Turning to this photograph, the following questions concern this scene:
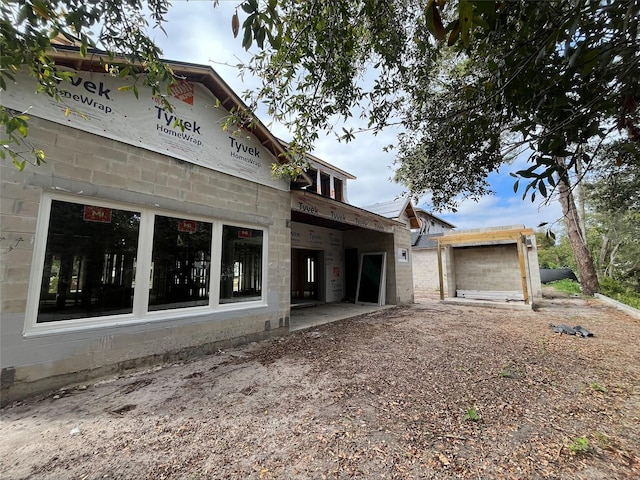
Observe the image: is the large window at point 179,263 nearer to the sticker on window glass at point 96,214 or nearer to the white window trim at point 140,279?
the white window trim at point 140,279

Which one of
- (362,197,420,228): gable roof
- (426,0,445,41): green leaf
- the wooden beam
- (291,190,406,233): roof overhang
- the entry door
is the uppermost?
(362,197,420,228): gable roof

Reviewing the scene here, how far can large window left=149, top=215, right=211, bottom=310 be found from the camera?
4.16 meters

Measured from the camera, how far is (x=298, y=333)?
607 cm

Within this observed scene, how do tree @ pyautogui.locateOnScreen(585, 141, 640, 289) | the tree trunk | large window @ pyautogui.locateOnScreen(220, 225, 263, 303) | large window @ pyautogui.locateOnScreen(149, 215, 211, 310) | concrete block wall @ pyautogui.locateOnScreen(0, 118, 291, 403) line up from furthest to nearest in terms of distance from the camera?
the tree trunk < tree @ pyautogui.locateOnScreen(585, 141, 640, 289) < large window @ pyautogui.locateOnScreen(220, 225, 263, 303) < large window @ pyautogui.locateOnScreen(149, 215, 211, 310) < concrete block wall @ pyautogui.locateOnScreen(0, 118, 291, 403)

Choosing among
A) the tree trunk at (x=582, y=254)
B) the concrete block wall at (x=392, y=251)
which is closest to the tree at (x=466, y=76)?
the concrete block wall at (x=392, y=251)

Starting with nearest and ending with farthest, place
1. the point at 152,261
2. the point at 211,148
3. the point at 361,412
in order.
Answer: the point at 361,412
the point at 152,261
the point at 211,148

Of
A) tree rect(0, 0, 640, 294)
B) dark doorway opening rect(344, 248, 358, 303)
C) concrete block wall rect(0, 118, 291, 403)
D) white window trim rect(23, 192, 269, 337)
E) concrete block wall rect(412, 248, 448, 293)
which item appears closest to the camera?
tree rect(0, 0, 640, 294)

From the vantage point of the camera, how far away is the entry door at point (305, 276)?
11078mm

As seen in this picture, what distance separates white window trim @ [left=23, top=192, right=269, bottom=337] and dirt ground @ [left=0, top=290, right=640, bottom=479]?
0.74 m

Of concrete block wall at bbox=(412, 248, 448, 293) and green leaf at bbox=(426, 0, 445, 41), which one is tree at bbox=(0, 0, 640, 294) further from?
concrete block wall at bbox=(412, 248, 448, 293)

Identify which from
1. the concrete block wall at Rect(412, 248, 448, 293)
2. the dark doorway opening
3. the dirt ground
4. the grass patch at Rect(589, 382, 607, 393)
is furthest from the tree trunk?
the grass patch at Rect(589, 382, 607, 393)

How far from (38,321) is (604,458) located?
18.6 ft

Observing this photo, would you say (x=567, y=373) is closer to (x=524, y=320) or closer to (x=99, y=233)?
(x=524, y=320)

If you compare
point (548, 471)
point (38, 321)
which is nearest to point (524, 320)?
point (548, 471)
